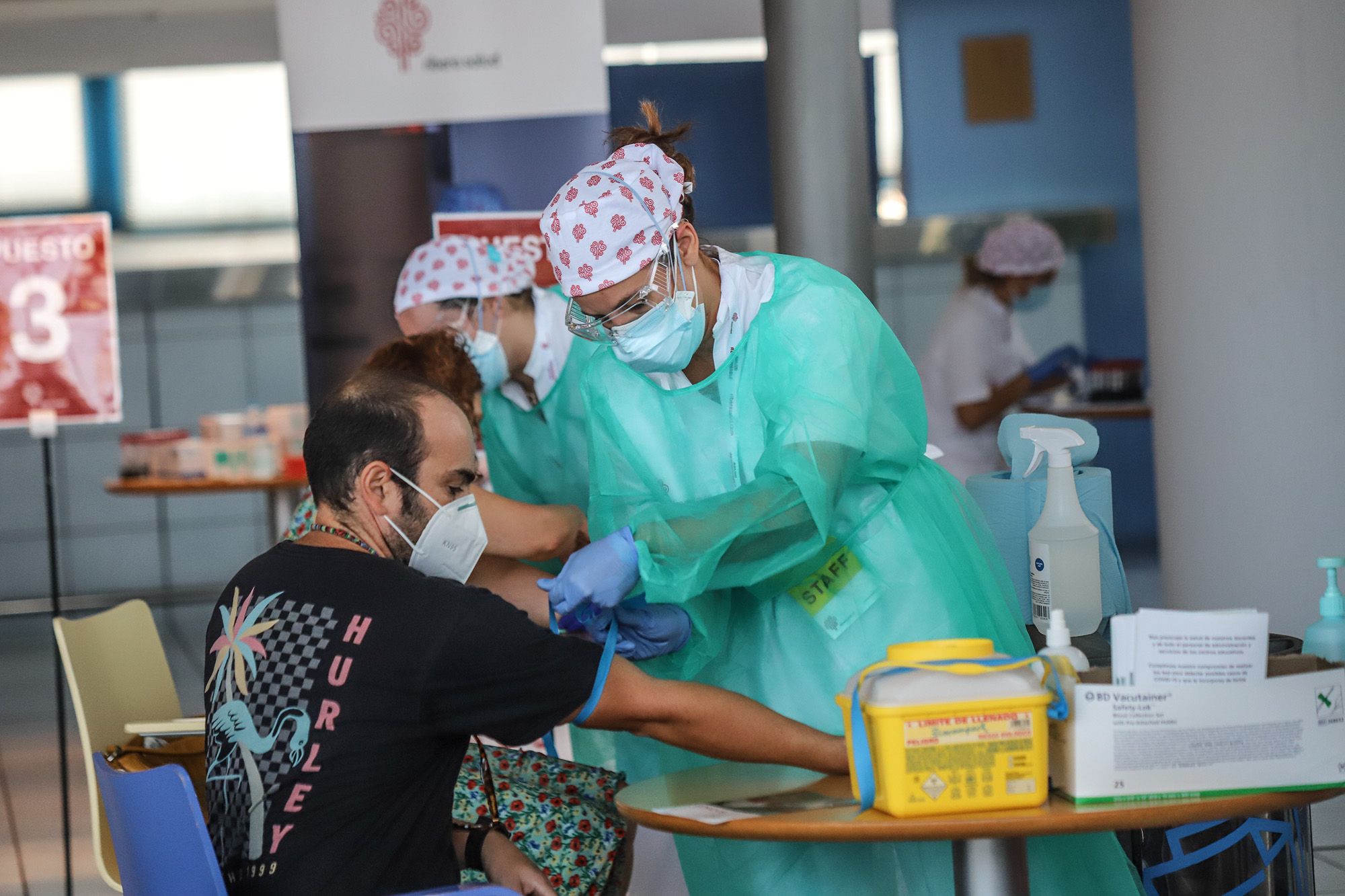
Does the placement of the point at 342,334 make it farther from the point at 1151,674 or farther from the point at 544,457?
the point at 1151,674

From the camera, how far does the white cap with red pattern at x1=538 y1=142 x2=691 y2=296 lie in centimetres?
190

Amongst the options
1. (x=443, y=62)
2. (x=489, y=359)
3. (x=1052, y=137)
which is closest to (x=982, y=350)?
(x=443, y=62)

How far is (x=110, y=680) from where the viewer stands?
102 inches

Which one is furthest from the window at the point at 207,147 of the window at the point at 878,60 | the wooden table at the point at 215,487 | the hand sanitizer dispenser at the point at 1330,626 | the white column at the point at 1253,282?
the hand sanitizer dispenser at the point at 1330,626

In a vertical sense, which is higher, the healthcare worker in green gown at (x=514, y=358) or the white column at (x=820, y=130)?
the white column at (x=820, y=130)

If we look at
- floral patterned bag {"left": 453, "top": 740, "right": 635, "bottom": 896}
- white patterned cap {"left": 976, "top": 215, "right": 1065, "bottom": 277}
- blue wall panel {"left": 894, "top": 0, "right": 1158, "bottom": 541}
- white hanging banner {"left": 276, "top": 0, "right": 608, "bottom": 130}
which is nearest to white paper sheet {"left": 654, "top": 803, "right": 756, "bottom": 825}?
floral patterned bag {"left": 453, "top": 740, "right": 635, "bottom": 896}

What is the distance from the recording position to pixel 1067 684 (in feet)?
4.84

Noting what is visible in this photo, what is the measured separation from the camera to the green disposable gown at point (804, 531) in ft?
5.94

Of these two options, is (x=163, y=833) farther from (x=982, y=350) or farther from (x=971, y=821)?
(x=982, y=350)

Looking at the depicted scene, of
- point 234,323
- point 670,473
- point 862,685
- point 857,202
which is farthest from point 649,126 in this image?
point 234,323

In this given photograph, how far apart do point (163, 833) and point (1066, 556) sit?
1.26m

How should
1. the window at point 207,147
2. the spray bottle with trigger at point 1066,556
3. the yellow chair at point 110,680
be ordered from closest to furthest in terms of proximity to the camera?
the spray bottle with trigger at point 1066,556 → the yellow chair at point 110,680 → the window at point 207,147

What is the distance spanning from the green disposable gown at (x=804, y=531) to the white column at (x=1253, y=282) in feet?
5.53

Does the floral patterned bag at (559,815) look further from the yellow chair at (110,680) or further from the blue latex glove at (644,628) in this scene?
the yellow chair at (110,680)
